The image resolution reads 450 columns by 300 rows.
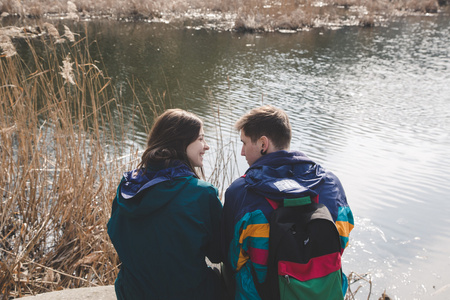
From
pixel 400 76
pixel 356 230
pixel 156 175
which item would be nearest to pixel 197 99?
pixel 356 230

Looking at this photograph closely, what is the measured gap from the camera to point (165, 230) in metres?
1.52

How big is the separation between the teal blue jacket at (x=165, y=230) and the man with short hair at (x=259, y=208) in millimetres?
109

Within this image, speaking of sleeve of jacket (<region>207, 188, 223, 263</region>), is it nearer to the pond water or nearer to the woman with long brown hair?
the woman with long brown hair

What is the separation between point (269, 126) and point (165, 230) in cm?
63

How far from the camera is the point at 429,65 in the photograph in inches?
409

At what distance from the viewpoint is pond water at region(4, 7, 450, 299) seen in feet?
12.0

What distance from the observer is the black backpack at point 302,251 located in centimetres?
139

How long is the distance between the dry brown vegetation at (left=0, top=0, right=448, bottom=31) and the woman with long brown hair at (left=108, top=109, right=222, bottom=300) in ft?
46.7

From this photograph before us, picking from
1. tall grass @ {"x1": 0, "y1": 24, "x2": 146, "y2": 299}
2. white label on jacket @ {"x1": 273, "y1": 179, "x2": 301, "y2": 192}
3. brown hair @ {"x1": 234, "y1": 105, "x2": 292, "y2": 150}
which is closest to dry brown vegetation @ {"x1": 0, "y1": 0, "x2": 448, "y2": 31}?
tall grass @ {"x1": 0, "y1": 24, "x2": 146, "y2": 299}

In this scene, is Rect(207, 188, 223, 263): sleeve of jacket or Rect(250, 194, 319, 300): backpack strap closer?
Rect(250, 194, 319, 300): backpack strap

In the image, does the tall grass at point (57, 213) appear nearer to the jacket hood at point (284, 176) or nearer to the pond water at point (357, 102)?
the pond water at point (357, 102)

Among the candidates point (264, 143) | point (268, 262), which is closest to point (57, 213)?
point (264, 143)

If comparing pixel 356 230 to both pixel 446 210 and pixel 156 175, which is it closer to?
pixel 446 210

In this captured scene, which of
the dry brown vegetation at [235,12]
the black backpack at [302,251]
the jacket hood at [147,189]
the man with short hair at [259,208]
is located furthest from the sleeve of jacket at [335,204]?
the dry brown vegetation at [235,12]
